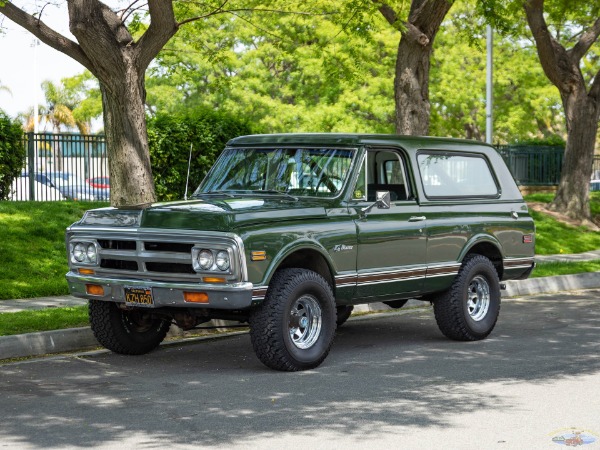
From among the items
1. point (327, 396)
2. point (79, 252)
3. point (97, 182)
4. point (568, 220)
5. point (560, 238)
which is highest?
point (97, 182)

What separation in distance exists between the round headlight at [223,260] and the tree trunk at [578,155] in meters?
20.2

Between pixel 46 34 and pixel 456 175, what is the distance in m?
6.03

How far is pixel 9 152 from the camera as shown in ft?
66.4

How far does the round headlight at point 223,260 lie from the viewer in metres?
8.47

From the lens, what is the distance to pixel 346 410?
7484mm

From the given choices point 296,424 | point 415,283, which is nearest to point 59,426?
point 296,424

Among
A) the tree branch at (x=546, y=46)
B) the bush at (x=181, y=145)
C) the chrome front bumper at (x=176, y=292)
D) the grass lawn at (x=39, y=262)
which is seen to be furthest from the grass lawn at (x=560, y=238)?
the chrome front bumper at (x=176, y=292)

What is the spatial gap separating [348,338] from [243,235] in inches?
121

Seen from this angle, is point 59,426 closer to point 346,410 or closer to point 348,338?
point 346,410

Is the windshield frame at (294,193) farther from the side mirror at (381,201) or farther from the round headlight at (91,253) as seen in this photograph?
the round headlight at (91,253)

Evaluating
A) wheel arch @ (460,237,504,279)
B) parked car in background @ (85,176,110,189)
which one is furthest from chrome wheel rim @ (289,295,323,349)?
parked car in background @ (85,176,110,189)

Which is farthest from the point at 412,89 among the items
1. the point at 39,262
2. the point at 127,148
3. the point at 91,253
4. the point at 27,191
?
the point at 91,253

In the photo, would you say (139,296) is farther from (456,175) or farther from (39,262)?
(39,262)

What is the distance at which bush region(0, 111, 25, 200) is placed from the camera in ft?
65.7
